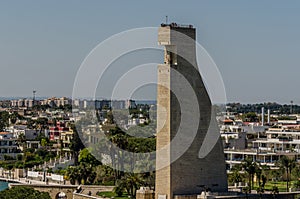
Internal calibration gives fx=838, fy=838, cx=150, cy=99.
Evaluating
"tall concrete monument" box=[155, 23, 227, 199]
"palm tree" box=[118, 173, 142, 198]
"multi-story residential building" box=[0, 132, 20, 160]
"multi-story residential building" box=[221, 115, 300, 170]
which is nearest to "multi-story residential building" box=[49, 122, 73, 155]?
"multi-story residential building" box=[0, 132, 20, 160]

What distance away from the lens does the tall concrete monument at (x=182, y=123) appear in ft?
105

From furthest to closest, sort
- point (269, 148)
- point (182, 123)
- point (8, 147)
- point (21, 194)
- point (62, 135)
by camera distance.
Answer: point (62, 135)
point (8, 147)
point (269, 148)
point (21, 194)
point (182, 123)

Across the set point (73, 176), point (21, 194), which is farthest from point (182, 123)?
point (73, 176)

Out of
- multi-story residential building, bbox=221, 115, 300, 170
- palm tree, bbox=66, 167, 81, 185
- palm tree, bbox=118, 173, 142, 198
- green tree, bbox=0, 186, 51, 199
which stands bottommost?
green tree, bbox=0, 186, 51, 199

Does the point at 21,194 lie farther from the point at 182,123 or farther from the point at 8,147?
the point at 8,147

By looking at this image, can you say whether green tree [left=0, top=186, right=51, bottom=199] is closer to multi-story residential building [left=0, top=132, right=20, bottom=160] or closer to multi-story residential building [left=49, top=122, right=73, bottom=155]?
multi-story residential building [left=49, top=122, right=73, bottom=155]

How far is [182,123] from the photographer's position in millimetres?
32500

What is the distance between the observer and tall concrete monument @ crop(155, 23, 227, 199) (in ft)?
105

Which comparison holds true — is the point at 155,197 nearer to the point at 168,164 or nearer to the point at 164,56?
the point at 168,164

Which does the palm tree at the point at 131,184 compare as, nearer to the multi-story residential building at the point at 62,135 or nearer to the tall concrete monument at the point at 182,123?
the tall concrete monument at the point at 182,123

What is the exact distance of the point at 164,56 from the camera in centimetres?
3294

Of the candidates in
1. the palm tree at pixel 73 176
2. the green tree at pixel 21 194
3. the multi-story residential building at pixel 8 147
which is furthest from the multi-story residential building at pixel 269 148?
the multi-story residential building at pixel 8 147

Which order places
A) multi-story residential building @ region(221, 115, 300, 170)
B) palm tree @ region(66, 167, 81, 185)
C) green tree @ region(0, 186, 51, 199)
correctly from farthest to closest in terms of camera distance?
1. multi-story residential building @ region(221, 115, 300, 170)
2. palm tree @ region(66, 167, 81, 185)
3. green tree @ region(0, 186, 51, 199)

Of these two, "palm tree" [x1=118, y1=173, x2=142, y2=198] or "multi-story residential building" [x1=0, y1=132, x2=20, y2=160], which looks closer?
"palm tree" [x1=118, y1=173, x2=142, y2=198]
